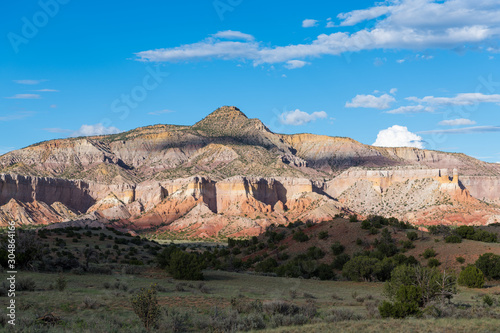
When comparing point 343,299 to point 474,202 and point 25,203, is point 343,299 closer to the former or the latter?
point 474,202

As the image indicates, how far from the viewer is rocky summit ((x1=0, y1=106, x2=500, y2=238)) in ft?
394

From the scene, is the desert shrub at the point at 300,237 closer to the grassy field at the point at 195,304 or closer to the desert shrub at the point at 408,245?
the desert shrub at the point at 408,245

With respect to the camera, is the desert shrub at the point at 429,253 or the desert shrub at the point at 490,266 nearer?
the desert shrub at the point at 490,266

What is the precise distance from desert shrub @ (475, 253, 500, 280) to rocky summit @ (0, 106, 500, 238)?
2874 inches

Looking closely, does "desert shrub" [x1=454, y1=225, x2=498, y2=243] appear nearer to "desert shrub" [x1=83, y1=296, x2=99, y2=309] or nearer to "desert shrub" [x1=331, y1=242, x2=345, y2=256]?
"desert shrub" [x1=331, y1=242, x2=345, y2=256]

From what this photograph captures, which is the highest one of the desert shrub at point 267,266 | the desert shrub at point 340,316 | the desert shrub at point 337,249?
the desert shrub at point 340,316

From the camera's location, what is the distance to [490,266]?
3369 cm

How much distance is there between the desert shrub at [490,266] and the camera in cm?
3341

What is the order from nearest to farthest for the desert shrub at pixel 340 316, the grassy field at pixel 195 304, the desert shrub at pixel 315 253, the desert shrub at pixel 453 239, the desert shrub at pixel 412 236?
the grassy field at pixel 195 304 → the desert shrub at pixel 340 316 → the desert shrub at pixel 453 239 → the desert shrub at pixel 412 236 → the desert shrub at pixel 315 253

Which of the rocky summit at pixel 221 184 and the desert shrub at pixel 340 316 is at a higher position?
the rocky summit at pixel 221 184

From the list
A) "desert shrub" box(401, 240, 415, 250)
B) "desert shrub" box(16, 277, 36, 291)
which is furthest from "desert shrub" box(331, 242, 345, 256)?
"desert shrub" box(16, 277, 36, 291)

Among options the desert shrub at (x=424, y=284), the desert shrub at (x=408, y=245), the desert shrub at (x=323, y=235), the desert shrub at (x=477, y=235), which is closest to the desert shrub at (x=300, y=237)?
the desert shrub at (x=323, y=235)

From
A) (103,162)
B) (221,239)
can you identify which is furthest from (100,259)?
(103,162)

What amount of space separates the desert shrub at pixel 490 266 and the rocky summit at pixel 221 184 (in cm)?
7300
